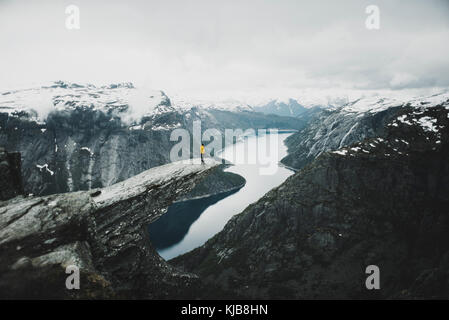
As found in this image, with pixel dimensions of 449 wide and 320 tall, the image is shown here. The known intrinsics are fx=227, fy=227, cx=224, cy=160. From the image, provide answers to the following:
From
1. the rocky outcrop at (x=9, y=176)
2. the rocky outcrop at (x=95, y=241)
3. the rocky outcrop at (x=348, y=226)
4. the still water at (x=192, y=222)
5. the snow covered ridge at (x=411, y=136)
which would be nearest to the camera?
the rocky outcrop at (x=95, y=241)

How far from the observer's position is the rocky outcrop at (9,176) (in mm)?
19375

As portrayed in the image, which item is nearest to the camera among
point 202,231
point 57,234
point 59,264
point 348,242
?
point 59,264

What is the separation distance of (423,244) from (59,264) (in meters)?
86.6

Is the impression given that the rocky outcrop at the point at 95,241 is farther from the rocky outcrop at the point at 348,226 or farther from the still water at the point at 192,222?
the still water at the point at 192,222

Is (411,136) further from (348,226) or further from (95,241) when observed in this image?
(95,241)

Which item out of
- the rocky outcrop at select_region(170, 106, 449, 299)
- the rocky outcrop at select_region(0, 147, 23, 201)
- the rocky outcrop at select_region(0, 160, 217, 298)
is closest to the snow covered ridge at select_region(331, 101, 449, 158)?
the rocky outcrop at select_region(170, 106, 449, 299)

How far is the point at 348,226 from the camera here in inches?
2849

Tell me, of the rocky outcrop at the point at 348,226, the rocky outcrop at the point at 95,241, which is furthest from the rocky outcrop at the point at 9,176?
the rocky outcrop at the point at 348,226

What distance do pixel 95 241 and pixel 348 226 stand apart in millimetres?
75052

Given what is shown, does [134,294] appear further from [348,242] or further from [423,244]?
[423,244]

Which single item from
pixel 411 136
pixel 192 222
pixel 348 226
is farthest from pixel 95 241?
pixel 192 222

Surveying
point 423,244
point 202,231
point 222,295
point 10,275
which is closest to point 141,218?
point 10,275

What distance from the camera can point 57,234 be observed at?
15898mm

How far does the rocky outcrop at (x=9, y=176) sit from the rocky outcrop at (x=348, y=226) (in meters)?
57.7
